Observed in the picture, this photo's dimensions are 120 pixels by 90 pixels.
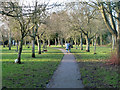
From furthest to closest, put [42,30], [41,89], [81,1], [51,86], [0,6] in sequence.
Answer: [42,30], [81,1], [0,6], [51,86], [41,89]

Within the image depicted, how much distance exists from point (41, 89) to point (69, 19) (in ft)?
68.5

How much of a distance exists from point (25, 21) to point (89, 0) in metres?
5.91

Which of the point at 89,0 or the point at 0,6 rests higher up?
the point at 89,0

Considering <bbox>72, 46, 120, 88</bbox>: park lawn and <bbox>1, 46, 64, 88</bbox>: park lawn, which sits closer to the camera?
<bbox>72, 46, 120, 88</bbox>: park lawn

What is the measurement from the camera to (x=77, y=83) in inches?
254

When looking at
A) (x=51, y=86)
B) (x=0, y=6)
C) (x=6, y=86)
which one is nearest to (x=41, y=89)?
(x=51, y=86)

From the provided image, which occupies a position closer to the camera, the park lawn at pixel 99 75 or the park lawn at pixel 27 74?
the park lawn at pixel 99 75

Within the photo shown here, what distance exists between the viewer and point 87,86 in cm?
593

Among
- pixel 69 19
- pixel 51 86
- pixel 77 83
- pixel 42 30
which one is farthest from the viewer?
pixel 69 19

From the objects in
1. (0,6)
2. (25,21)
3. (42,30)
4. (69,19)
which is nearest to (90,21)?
(69,19)

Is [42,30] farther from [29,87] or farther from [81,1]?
[29,87]

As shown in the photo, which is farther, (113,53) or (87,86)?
(113,53)

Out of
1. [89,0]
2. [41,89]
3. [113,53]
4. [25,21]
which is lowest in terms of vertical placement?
[41,89]

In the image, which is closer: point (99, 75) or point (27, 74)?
point (99, 75)
